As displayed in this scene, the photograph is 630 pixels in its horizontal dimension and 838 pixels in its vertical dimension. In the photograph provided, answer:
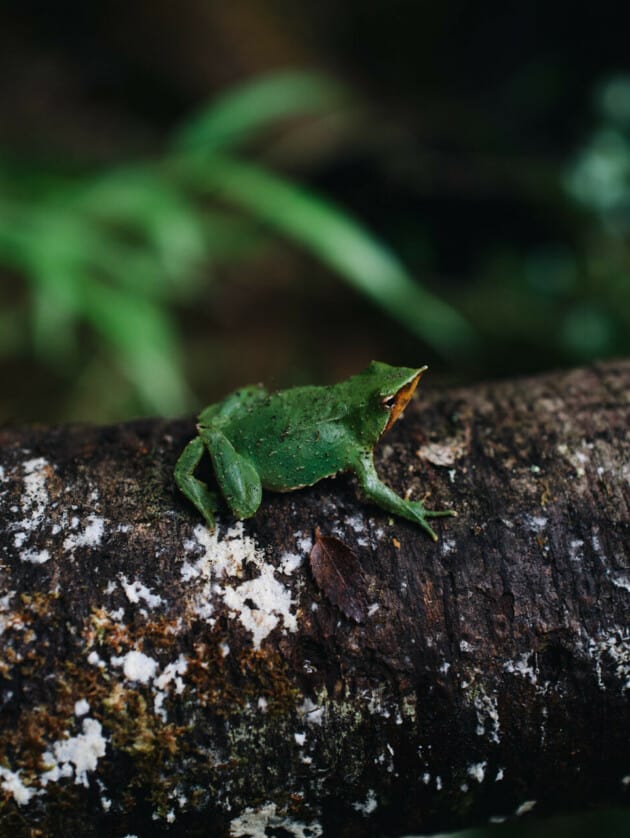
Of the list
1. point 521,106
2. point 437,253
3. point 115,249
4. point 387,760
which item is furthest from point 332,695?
point 521,106

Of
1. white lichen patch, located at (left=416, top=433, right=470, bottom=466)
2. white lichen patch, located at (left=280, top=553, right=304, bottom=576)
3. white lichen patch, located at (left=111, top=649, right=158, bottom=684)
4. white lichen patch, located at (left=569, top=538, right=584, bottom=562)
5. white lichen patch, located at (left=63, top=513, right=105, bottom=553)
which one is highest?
white lichen patch, located at (left=416, top=433, right=470, bottom=466)

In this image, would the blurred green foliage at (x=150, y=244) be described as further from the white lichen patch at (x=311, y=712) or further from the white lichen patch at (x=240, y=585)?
the white lichen patch at (x=311, y=712)

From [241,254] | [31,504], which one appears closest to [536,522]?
[31,504]

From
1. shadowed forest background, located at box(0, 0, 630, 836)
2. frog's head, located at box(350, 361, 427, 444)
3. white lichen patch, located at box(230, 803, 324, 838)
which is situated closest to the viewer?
white lichen patch, located at box(230, 803, 324, 838)

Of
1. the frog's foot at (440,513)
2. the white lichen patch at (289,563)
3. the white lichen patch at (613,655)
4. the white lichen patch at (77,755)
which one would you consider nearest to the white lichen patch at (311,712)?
the white lichen patch at (289,563)

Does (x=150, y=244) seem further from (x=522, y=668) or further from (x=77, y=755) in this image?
(x=522, y=668)

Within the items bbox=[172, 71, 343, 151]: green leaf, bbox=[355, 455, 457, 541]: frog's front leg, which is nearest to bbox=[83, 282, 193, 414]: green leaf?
bbox=[172, 71, 343, 151]: green leaf

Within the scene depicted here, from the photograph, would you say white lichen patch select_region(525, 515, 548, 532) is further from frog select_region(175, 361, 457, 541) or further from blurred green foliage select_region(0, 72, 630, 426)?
blurred green foliage select_region(0, 72, 630, 426)
